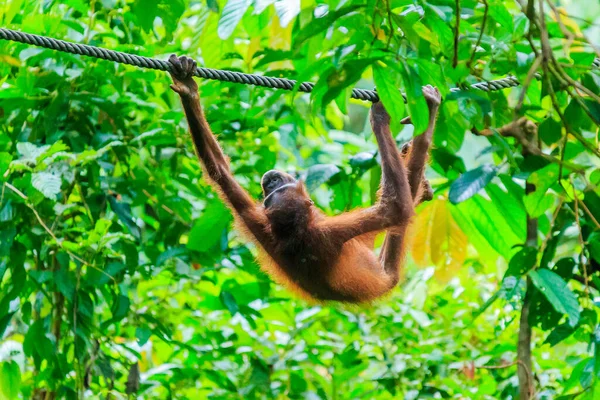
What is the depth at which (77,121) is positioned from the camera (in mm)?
5340

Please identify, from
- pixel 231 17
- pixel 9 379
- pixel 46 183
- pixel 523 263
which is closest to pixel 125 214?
pixel 46 183

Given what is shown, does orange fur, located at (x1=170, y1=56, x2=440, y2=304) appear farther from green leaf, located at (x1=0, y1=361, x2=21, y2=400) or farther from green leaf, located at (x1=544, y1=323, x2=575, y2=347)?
green leaf, located at (x1=0, y1=361, x2=21, y2=400)

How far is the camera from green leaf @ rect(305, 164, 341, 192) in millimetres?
4812

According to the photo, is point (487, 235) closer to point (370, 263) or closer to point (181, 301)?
point (370, 263)

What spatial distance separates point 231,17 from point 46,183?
1471mm

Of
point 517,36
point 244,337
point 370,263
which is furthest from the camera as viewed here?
point 244,337

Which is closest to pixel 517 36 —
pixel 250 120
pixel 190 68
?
pixel 190 68

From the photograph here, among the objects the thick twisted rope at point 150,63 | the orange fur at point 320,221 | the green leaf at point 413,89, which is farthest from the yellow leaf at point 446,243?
the green leaf at point 413,89

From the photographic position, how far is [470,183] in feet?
14.0

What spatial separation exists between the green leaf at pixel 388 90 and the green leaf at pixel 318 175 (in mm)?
1762

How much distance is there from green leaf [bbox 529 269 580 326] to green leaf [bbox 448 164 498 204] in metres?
0.53

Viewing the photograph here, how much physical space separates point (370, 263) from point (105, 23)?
2.47 metres

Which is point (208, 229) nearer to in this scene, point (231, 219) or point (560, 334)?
point (231, 219)

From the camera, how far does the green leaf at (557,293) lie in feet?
13.0
